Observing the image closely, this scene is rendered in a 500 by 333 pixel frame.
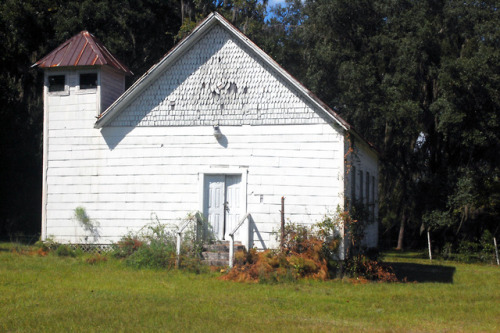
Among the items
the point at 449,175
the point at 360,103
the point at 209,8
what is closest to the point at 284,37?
the point at 209,8

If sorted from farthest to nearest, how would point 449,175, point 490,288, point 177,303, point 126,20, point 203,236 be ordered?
point 126,20 < point 449,175 < point 203,236 < point 490,288 < point 177,303

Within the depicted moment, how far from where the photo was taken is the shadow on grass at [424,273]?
16922 mm

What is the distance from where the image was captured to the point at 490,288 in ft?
49.2

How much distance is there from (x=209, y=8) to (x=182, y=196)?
17.3 metres

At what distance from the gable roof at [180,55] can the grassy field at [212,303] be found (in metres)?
4.77

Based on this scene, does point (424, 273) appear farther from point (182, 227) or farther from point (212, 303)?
point (212, 303)

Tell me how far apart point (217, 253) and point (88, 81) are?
7335 millimetres

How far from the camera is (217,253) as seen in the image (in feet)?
52.7

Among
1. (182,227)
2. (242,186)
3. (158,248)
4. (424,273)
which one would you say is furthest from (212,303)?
(424,273)

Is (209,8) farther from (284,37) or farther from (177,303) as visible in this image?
(177,303)

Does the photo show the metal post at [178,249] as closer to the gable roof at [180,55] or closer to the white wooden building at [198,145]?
the white wooden building at [198,145]

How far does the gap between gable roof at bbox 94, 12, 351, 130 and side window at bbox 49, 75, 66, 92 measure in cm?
232

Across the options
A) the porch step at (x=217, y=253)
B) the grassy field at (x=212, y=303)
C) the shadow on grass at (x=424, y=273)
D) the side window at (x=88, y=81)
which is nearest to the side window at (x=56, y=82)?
the side window at (x=88, y=81)

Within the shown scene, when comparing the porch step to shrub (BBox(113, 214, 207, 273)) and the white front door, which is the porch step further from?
the white front door
